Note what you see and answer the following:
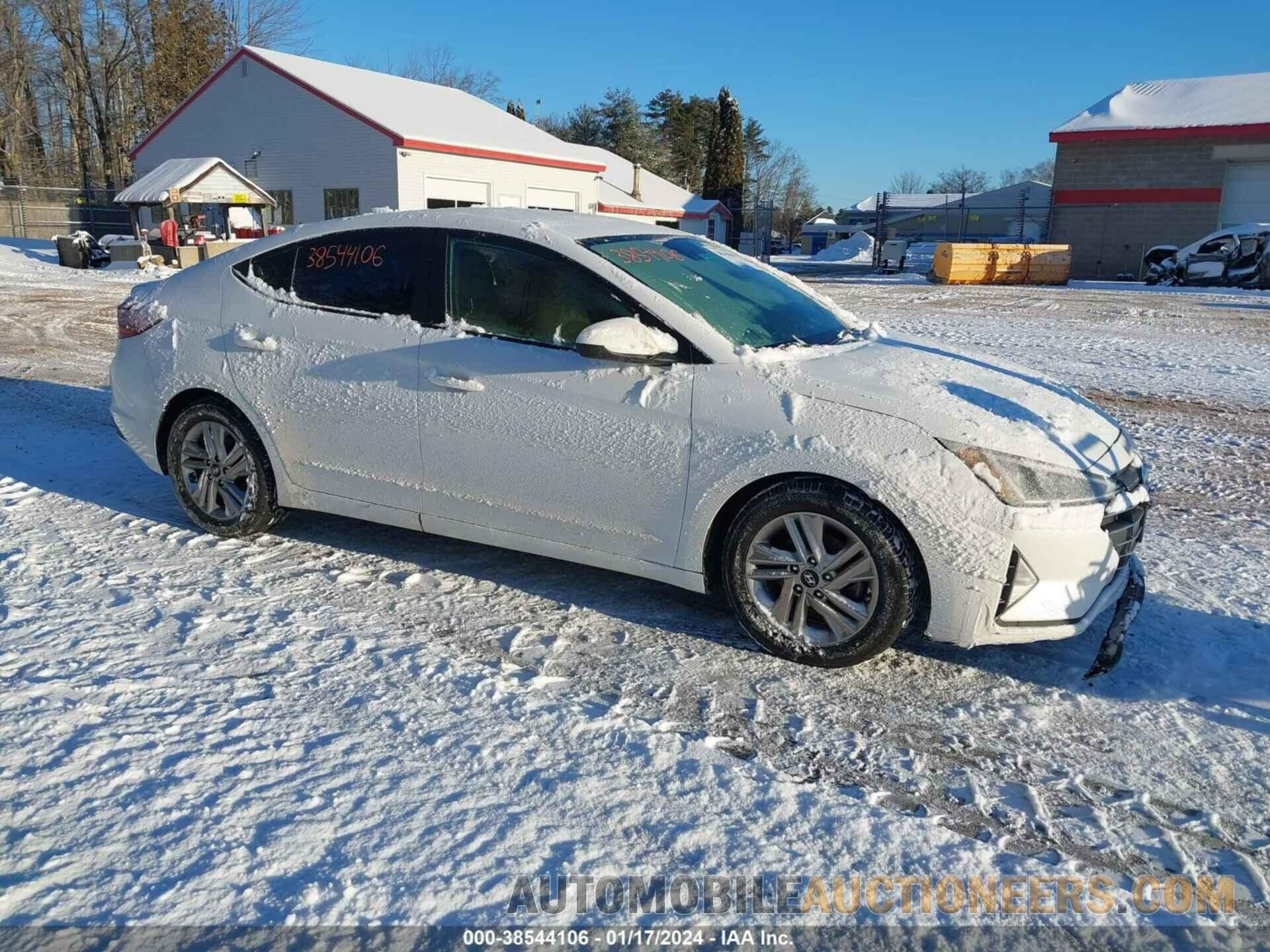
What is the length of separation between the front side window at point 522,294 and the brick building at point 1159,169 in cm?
3760

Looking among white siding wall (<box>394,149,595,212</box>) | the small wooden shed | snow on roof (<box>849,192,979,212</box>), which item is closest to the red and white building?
white siding wall (<box>394,149,595,212</box>)

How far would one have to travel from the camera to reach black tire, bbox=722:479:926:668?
373cm

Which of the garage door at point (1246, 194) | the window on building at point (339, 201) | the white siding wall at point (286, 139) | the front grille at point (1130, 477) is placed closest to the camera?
the front grille at point (1130, 477)

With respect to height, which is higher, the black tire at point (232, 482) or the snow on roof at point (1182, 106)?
the snow on roof at point (1182, 106)

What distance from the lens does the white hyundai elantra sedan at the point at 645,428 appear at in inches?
146

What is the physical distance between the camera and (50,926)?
2441 millimetres

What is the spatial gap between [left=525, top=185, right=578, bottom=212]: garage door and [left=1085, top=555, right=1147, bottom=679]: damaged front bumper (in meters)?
34.2

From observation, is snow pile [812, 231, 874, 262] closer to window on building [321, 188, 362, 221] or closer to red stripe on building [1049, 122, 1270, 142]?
red stripe on building [1049, 122, 1270, 142]

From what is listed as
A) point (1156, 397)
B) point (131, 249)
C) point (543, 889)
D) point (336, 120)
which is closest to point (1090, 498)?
point (543, 889)

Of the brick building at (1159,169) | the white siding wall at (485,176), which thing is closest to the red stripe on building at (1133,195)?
the brick building at (1159,169)

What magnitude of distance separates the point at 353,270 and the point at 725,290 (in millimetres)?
1806

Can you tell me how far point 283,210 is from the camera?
119 feet

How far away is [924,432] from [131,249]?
2924 centimetres

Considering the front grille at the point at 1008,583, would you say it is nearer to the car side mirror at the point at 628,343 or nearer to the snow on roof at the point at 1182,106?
the car side mirror at the point at 628,343
